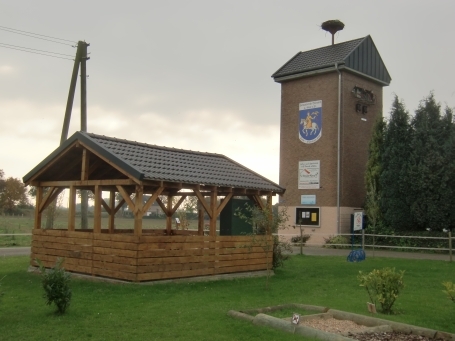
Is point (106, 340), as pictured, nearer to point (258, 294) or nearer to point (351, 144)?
point (258, 294)

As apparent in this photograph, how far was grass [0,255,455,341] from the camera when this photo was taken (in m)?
8.64

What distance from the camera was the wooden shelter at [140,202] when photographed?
13648 millimetres

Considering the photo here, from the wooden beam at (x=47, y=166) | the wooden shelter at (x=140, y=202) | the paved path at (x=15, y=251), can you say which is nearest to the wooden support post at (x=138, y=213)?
the wooden shelter at (x=140, y=202)

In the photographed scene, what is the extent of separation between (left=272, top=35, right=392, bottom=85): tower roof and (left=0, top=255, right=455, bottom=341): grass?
18194 mm

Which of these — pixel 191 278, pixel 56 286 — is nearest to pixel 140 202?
pixel 191 278

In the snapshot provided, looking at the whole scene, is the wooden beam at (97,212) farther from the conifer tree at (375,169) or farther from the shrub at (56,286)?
the conifer tree at (375,169)

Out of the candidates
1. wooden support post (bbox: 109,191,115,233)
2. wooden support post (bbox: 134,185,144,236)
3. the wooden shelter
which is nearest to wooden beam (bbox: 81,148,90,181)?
the wooden shelter

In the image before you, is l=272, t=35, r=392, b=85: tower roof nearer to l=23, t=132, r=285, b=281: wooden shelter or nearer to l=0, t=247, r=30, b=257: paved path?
l=23, t=132, r=285, b=281: wooden shelter

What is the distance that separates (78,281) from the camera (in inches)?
561

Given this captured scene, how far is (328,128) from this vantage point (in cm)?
3281

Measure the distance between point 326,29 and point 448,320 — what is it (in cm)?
2903

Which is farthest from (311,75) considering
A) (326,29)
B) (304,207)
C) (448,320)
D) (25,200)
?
(25,200)

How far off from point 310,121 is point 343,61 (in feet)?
14.0

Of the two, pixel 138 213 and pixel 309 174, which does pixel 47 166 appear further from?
pixel 309 174
